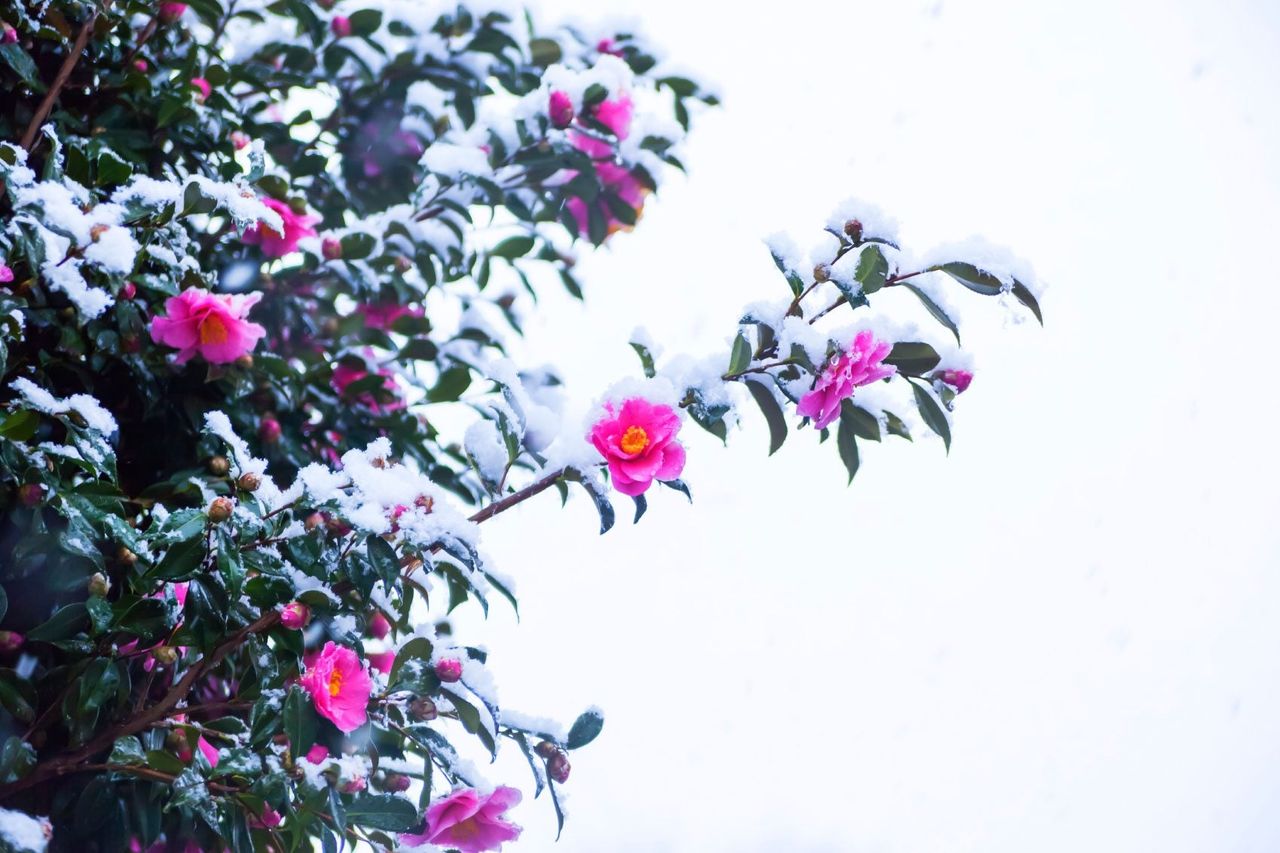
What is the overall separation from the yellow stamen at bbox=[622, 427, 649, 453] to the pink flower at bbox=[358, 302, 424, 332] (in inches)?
29.4

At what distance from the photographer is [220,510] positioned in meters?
0.79

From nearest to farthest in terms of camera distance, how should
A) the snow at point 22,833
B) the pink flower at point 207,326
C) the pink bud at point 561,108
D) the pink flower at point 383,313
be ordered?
the snow at point 22,833, the pink flower at point 207,326, the pink bud at point 561,108, the pink flower at point 383,313

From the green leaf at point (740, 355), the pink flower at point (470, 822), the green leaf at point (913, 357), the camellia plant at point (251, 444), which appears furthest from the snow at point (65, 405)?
the green leaf at point (913, 357)

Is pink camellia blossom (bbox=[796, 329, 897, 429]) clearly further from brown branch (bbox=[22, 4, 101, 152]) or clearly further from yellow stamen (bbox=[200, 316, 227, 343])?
brown branch (bbox=[22, 4, 101, 152])

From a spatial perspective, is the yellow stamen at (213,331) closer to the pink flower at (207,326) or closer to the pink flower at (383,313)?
the pink flower at (207,326)

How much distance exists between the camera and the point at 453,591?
1094mm

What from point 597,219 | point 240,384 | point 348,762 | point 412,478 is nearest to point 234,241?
point 240,384

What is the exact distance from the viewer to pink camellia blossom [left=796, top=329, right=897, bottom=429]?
0.80 meters

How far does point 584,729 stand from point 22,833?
0.40 m

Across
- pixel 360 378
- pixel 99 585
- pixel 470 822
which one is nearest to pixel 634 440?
pixel 470 822

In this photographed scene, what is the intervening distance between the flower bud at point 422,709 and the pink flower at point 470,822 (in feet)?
0.20

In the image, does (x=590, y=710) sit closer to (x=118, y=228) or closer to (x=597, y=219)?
(x=118, y=228)

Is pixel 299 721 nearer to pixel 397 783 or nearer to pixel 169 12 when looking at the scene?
pixel 397 783

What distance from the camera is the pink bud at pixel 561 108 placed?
4.48 ft
